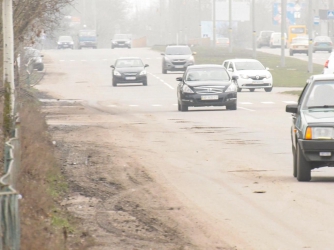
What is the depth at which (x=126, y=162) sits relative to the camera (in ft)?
52.9

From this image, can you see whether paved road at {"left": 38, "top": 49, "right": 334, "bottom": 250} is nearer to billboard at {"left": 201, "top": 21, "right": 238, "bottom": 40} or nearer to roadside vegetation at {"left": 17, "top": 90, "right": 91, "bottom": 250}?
roadside vegetation at {"left": 17, "top": 90, "right": 91, "bottom": 250}

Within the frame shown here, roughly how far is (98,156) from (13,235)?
10421 mm

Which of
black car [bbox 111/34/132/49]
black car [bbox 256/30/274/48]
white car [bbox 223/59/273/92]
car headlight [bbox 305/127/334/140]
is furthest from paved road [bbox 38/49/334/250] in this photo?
black car [bbox 256/30/274/48]

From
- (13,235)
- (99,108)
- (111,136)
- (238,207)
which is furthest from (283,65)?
(13,235)

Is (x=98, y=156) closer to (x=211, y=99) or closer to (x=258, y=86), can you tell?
(x=211, y=99)

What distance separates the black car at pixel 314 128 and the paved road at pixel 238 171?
279mm

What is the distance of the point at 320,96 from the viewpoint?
45.8 feet

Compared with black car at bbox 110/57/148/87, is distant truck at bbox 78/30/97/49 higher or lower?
lower

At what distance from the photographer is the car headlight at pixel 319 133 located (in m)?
12.9

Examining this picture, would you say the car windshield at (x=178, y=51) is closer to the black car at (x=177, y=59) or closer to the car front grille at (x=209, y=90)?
the black car at (x=177, y=59)

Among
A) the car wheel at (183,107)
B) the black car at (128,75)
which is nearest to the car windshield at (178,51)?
the black car at (128,75)

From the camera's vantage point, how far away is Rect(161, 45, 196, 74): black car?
2424 inches

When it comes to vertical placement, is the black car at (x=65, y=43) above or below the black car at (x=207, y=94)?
below

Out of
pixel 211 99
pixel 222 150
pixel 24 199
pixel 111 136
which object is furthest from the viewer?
pixel 211 99
